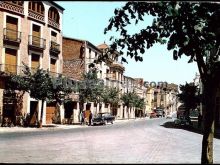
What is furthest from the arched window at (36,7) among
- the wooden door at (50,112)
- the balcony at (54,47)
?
the wooden door at (50,112)

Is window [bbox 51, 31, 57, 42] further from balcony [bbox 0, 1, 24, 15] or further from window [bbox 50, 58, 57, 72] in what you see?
balcony [bbox 0, 1, 24, 15]

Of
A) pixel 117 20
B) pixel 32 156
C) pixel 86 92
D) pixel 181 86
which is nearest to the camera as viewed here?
pixel 117 20

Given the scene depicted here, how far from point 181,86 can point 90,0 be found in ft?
191

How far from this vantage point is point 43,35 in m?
39.6

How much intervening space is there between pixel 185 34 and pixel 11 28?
31.2m

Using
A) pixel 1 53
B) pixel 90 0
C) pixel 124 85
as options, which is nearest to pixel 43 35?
pixel 1 53

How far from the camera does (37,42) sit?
126 feet

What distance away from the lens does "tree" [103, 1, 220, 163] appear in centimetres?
622

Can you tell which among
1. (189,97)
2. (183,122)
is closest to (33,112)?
(183,122)

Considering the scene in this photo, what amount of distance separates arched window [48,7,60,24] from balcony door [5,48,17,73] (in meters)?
7.77

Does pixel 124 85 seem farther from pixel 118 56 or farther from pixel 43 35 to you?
pixel 118 56

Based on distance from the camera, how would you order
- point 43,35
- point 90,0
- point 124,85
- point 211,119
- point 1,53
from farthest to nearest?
point 124,85
point 43,35
point 1,53
point 211,119
point 90,0

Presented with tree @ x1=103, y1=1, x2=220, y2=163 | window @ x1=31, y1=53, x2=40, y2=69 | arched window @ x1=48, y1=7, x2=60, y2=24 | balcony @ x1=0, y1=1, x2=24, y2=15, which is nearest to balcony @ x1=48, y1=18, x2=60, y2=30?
arched window @ x1=48, y1=7, x2=60, y2=24

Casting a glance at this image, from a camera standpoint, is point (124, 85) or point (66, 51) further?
point (124, 85)
